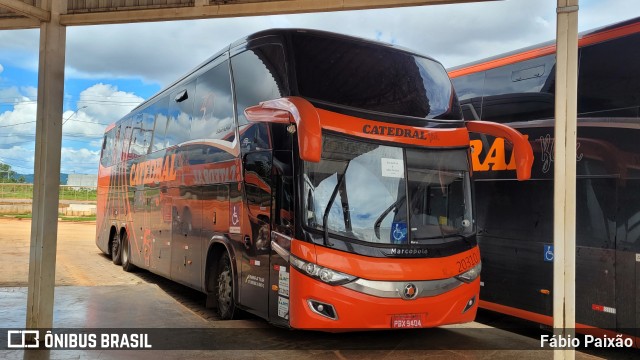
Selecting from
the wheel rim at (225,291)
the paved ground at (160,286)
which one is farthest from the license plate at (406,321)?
the wheel rim at (225,291)

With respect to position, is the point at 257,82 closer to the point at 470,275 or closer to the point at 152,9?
the point at 152,9

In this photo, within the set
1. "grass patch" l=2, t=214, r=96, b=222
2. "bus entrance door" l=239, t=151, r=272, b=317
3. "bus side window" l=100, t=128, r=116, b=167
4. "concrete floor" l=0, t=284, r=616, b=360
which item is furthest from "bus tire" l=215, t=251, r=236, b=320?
"grass patch" l=2, t=214, r=96, b=222

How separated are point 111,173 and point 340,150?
10829 millimetres

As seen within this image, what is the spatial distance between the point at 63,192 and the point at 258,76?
4937 cm

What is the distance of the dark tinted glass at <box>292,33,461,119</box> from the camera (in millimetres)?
6242

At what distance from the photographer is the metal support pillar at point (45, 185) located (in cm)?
601

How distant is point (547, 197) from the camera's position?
24.0ft

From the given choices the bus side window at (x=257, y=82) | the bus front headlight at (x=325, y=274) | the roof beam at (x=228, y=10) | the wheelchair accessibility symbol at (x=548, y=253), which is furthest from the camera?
the wheelchair accessibility symbol at (x=548, y=253)

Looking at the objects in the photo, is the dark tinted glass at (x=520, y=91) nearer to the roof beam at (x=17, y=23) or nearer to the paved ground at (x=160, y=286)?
the paved ground at (x=160, y=286)

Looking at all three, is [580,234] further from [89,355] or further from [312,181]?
[89,355]

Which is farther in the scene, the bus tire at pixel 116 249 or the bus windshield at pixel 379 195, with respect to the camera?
the bus tire at pixel 116 249

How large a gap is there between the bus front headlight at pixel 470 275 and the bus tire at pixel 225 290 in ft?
10.2

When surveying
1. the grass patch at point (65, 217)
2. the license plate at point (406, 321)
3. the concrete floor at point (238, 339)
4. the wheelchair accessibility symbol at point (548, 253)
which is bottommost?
the grass patch at point (65, 217)

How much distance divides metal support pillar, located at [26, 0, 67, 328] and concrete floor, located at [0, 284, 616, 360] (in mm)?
537
